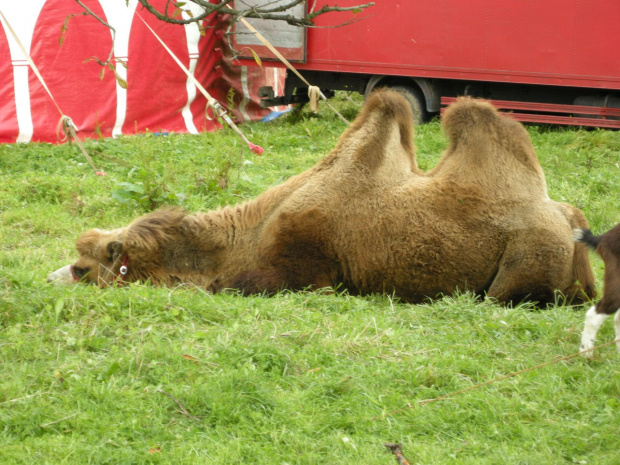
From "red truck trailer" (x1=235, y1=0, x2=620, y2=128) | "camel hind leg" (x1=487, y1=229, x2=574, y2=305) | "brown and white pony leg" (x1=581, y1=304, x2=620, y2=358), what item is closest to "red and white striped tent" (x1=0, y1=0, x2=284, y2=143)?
"red truck trailer" (x1=235, y1=0, x2=620, y2=128)

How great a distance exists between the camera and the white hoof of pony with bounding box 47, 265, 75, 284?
20.5 feet

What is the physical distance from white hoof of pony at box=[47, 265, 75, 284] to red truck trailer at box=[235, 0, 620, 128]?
7775mm

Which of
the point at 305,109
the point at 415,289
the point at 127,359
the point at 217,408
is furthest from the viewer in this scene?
the point at 305,109

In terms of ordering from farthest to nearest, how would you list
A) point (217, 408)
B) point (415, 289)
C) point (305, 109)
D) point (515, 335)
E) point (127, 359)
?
point (305, 109) < point (415, 289) < point (515, 335) < point (127, 359) < point (217, 408)

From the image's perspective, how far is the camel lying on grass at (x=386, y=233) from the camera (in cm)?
628

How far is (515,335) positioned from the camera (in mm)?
5316

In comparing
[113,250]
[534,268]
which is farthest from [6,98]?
[534,268]

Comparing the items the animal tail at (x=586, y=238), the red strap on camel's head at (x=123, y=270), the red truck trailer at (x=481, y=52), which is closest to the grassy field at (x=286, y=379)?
the red strap on camel's head at (x=123, y=270)

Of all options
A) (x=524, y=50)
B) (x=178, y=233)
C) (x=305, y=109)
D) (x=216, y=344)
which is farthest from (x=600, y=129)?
(x=216, y=344)

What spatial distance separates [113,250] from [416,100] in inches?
353

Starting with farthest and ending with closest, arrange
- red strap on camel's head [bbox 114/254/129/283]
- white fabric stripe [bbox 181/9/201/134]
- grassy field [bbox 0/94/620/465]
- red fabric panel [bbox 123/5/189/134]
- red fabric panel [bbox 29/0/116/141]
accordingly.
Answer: white fabric stripe [bbox 181/9/201/134] → red fabric panel [bbox 123/5/189/134] → red fabric panel [bbox 29/0/116/141] → red strap on camel's head [bbox 114/254/129/283] → grassy field [bbox 0/94/620/465]

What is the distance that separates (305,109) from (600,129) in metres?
6.17

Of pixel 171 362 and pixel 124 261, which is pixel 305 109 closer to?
pixel 124 261

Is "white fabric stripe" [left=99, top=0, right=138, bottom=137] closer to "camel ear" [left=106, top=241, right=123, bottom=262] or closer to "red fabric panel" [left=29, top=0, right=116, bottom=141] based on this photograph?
"red fabric panel" [left=29, top=0, right=116, bottom=141]
